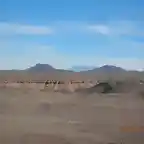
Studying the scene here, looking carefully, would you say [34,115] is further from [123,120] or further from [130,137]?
[130,137]

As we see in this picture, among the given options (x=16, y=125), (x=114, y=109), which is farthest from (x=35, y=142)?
(x=114, y=109)

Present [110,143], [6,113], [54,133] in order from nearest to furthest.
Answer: [110,143] → [54,133] → [6,113]

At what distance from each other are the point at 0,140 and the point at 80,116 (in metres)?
6.57

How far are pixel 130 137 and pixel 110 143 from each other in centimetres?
138

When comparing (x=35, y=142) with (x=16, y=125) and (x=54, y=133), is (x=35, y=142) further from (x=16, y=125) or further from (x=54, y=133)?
(x=16, y=125)

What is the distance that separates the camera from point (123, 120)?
19.1 meters

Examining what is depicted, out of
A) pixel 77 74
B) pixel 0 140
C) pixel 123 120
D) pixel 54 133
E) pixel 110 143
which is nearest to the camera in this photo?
pixel 110 143

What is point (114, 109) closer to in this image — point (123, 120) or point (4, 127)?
point (123, 120)

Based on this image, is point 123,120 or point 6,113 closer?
point 123,120

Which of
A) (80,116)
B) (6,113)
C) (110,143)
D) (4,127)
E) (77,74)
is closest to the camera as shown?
(110,143)

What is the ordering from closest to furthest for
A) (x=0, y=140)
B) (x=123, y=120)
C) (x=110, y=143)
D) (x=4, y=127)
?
(x=110, y=143) < (x=0, y=140) < (x=4, y=127) < (x=123, y=120)

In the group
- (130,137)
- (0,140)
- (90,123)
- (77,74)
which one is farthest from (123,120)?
(77,74)

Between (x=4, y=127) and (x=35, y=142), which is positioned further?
(x=4, y=127)

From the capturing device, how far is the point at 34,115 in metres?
21.0
